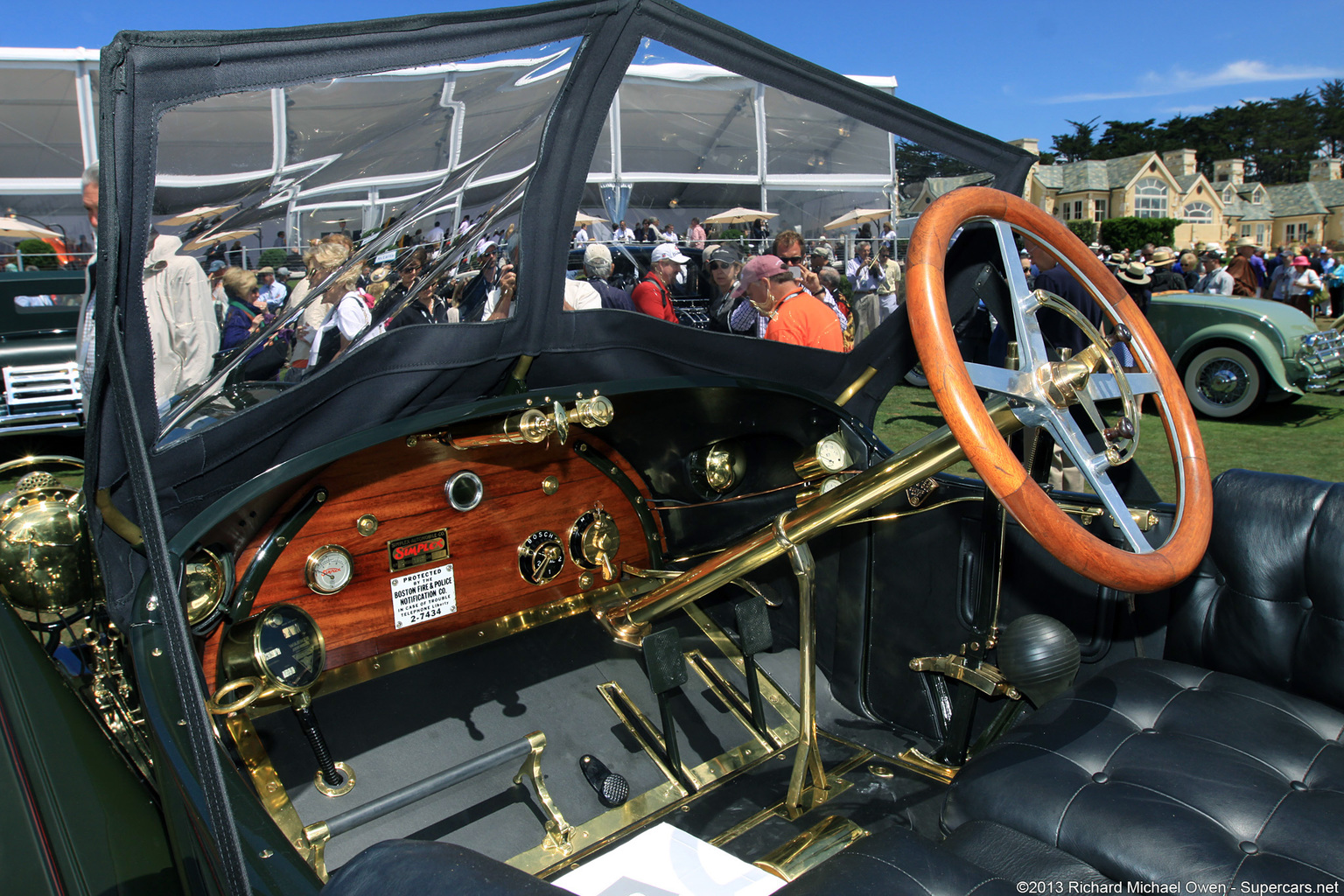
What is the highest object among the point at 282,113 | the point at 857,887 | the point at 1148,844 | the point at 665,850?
the point at 282,113

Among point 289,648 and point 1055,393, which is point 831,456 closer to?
point 1055,393

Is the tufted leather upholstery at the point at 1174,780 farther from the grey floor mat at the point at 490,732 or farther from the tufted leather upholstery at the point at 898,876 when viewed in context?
the grey floor mat at the point at 490,732

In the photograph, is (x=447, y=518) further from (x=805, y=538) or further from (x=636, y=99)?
(x=636, y=99)

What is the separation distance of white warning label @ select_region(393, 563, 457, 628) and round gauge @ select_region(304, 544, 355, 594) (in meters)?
0.14

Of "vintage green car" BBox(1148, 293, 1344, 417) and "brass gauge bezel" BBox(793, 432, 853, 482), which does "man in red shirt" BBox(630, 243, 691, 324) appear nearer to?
"brass gauge bezel" BBox(793, 432, 853, 482)

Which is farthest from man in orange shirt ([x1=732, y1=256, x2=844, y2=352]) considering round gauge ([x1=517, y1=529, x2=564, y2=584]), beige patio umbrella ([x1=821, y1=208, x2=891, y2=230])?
round gauge ([x1=517, y1=529, x2=564, y2=584])

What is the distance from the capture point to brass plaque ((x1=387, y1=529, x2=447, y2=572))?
199cm

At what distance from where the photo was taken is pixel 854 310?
2.32 metres

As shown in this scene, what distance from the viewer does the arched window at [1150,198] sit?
5428cm

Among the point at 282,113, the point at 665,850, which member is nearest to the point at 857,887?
the point at 665,850

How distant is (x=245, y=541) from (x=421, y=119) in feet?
2.96

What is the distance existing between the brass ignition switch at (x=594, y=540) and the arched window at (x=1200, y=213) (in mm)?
65971

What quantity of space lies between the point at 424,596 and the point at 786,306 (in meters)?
1.19

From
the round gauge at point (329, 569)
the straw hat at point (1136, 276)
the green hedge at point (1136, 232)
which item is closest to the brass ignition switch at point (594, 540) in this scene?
the round gauge at point (329, 569)
